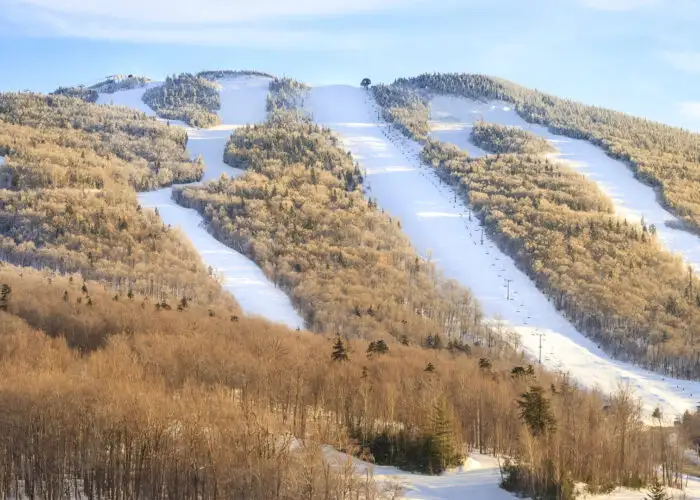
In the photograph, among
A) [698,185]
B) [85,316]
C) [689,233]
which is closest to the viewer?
[85,316]

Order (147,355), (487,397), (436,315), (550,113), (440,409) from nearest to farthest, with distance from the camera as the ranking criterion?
1. (440,409)
2. (147,355)
3. (487,397)
4. (436,315)
5. (550,113)

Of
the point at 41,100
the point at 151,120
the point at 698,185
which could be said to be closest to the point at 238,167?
the point at 151,120

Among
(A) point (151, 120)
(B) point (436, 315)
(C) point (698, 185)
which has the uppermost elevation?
(A) point (151, 120)

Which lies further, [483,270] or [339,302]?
[483,270]

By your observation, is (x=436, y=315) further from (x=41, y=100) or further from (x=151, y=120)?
(x=41, y=100)

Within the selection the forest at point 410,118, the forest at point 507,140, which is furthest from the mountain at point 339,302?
the forest at point 410,118

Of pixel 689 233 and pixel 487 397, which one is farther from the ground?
pixel 689 233

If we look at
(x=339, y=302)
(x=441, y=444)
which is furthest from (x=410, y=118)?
(x=441, y=444)

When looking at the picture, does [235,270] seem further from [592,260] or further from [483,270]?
[592,260]
